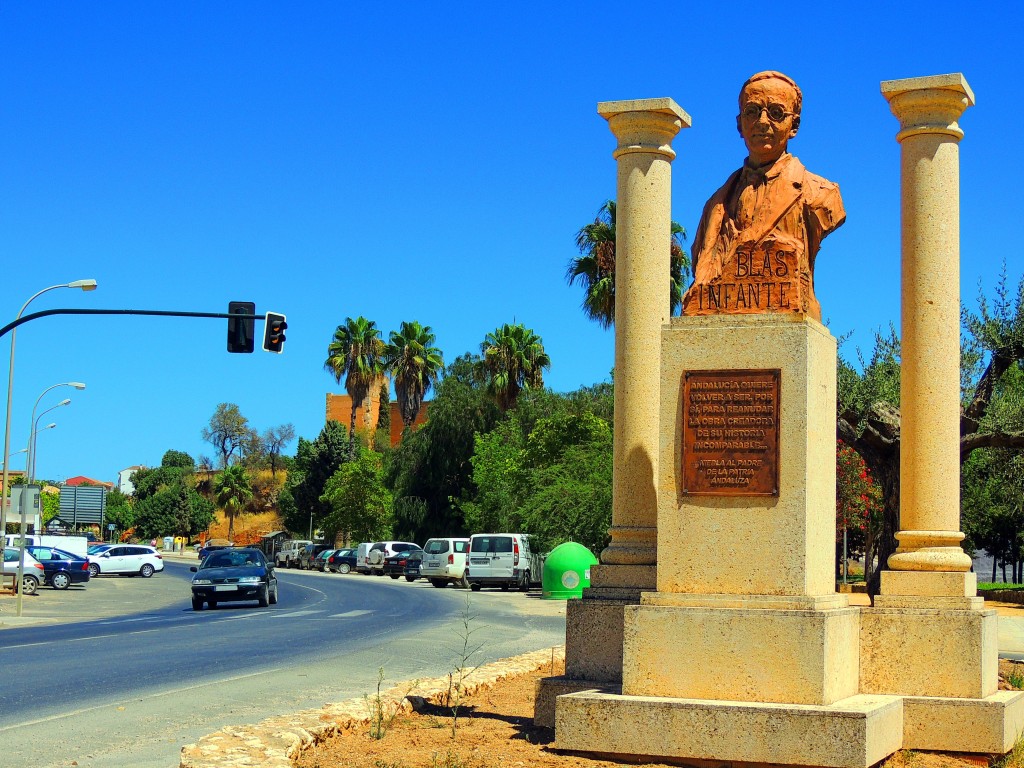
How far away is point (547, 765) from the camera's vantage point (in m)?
8.14

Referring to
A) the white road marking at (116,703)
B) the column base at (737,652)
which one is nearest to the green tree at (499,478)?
the white road marking at (116,703)

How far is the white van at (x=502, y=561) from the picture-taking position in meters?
42.4

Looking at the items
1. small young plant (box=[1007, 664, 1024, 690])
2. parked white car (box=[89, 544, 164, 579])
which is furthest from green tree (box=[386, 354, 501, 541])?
small young plant (box=[1007, 664, 1024, 690])

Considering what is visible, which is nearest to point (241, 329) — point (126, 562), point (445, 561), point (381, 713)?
point (381, 713)

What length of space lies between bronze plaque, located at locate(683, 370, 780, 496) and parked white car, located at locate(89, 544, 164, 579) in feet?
184

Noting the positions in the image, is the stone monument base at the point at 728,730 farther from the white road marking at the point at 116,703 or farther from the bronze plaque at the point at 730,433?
the white road marking at the point at 116,703

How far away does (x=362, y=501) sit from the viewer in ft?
255

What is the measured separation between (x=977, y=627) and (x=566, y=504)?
108ft

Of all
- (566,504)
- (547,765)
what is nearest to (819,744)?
(547,765)

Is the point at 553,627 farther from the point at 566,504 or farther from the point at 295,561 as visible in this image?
the point at 295,561

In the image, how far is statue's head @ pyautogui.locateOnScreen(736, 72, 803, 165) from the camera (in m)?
9.45

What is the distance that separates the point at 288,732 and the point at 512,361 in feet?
179

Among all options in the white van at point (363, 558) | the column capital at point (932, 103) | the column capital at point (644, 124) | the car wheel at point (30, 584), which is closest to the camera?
the column capital at point (932, 103)

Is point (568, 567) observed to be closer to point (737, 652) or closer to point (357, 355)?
point (737, 652)
